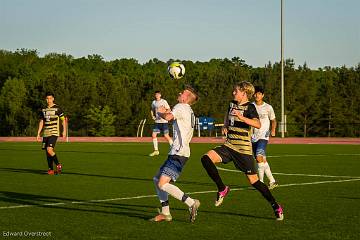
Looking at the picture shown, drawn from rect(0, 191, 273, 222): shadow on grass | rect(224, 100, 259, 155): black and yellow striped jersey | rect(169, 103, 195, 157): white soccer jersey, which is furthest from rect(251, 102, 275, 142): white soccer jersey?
rect(169, 103, 195, 157): white soccer jersey

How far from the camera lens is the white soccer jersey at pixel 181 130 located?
9.70 meters

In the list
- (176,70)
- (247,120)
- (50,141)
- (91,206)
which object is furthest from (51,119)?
(247,120)

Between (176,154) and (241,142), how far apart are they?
3.58ft

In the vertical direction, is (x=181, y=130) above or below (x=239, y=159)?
above

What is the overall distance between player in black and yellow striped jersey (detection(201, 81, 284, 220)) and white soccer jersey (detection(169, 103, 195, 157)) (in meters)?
0.71

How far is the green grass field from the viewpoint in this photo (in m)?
8.70

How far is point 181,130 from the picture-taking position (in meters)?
9.75

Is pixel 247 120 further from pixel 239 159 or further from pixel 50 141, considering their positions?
pixel 50 141

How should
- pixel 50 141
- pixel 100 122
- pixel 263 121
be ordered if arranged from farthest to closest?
pixel 100 122
pixel 50 141
pixel 263 121

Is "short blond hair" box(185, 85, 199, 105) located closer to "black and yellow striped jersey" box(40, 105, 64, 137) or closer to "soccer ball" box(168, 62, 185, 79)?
"soccer ball" box(168, 62, 185, 79)

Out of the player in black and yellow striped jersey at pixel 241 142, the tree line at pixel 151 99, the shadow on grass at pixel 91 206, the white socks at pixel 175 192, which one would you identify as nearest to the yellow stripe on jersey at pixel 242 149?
the player in black and yellow striped jersey at pixel 241 142

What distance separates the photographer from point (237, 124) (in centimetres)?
1021

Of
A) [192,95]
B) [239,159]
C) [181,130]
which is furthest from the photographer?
[239,159]

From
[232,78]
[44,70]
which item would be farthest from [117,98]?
[44,70]
